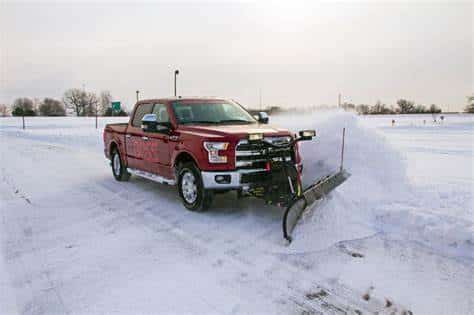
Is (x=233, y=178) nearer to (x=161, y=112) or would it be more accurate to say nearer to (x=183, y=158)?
(x=183, y=158)

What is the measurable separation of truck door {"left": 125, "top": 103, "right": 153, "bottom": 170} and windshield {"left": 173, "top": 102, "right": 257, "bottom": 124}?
1.06 m

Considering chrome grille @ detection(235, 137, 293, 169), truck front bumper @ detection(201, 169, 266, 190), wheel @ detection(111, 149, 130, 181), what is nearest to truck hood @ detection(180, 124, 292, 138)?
chrome grille @ detection(235, 137, 293, 169)

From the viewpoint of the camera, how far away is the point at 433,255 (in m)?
4.38

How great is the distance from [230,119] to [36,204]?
3759mm

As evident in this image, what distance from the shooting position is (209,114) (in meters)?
6.90

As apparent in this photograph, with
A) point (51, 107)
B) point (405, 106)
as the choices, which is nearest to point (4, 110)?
point (51, 107)

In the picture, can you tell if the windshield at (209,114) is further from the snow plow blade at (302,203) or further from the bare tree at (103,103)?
the bare tree at (103,103)

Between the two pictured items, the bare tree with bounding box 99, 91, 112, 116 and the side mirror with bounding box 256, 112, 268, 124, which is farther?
the bare tree with bounding box 99, 91, 112, 116

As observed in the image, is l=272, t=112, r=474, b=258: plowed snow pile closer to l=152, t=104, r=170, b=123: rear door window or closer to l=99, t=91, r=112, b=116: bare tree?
l=152, t=104, r=170, b=123: rear door window

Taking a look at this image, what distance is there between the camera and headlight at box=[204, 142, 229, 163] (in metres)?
5.58

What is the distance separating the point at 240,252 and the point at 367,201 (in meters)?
2.75

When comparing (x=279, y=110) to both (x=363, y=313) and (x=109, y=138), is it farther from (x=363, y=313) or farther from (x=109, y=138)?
(x=363, y=313)

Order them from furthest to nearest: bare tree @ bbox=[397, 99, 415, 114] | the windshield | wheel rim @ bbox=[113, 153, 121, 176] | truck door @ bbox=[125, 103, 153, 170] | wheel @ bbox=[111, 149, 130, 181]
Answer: bare tree @ bbox=[397, 99, 415, 114] < wheel rim @ bbox=[113, 153, 121, 176] < wheel @ bbox=[111, 149, 130, 181] < truck door @ bbox=[125, 103, 153, 170] < the windshield

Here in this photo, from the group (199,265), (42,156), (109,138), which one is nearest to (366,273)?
(199,265)
